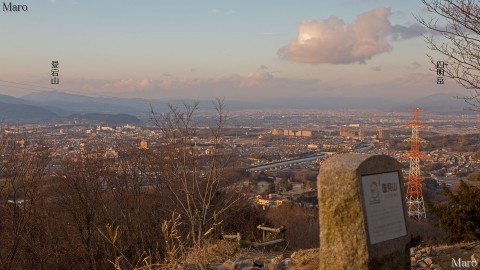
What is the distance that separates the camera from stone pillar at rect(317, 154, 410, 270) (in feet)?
14.3

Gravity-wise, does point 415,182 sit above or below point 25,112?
below

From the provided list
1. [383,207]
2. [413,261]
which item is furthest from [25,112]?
[383,207]

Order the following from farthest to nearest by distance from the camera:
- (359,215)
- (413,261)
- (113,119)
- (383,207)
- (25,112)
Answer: (25,112) < (113,119) < (413,261) < (383,207) < (359,215)

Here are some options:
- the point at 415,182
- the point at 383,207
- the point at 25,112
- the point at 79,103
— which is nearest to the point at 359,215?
the point at 383,207

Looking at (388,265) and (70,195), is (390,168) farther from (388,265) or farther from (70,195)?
(70,195)

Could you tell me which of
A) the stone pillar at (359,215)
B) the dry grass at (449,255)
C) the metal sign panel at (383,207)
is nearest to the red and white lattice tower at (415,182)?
the dry grass at (449,255)

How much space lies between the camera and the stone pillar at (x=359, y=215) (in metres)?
4.34

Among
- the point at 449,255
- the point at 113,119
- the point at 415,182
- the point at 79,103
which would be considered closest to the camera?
the point at 449,255

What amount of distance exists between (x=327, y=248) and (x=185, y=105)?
6572 millimetres

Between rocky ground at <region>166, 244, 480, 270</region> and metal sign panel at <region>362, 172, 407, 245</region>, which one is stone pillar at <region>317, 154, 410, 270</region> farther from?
rocky ground at <region>166, 244, 480, 270</region>

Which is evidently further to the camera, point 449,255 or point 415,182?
point 415,182

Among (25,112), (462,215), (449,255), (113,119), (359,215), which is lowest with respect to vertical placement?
(462,215)

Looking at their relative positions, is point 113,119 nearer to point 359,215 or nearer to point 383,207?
point 383,207

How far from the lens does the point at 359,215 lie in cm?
434
